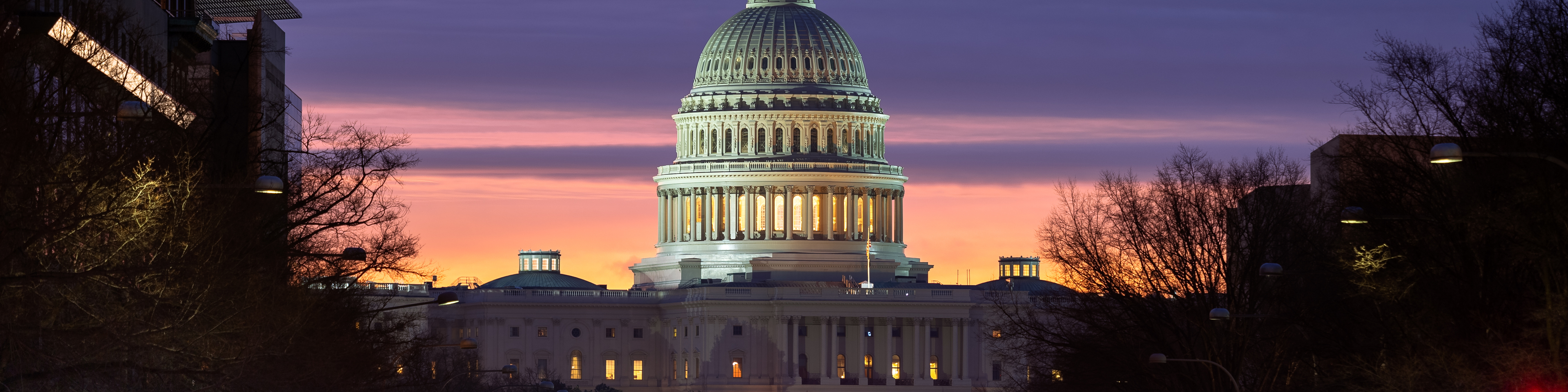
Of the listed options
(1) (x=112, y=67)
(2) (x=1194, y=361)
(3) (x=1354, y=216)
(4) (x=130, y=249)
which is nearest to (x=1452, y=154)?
(3) (x=1354, y=216)

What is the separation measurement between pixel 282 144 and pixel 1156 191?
27859 mm

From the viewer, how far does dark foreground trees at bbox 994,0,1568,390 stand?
5462 centimetres

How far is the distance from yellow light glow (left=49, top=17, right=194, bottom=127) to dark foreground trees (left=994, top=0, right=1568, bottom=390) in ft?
76.6

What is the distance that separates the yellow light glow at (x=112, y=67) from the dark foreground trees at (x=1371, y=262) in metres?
23.4

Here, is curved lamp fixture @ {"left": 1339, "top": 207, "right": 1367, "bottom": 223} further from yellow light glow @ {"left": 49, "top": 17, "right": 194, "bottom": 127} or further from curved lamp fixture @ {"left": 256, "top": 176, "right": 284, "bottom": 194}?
yellow light glow @ {"left": 49, "top": 17, "right": 194, "bottom": 127}

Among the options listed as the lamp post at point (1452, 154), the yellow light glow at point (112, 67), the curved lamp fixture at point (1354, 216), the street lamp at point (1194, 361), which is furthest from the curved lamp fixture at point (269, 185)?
the street lamp at point (1194, 361)

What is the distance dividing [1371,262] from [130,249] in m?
27.6

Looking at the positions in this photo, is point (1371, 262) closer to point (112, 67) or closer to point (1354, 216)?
point (1354, 216)

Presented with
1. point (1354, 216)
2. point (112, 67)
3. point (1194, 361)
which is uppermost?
point (112, 67)

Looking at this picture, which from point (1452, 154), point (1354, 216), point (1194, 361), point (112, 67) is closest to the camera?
point (1452, 154)

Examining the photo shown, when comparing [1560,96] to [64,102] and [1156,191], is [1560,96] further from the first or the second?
[1156,191]

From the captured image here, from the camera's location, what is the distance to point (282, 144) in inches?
3054

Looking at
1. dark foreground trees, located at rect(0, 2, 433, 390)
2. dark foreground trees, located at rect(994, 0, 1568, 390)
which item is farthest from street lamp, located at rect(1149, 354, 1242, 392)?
dark foreground trees, located at rect(0, 2, 433, 390)

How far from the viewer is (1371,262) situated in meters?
60.5
